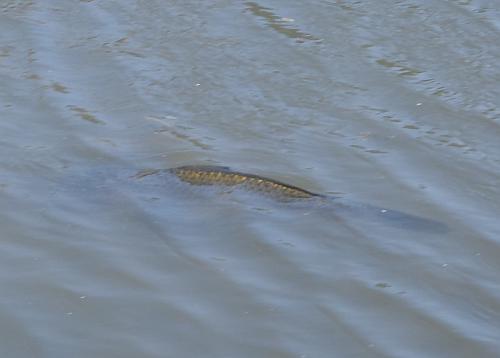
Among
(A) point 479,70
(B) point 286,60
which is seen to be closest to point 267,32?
(B) point 286,60

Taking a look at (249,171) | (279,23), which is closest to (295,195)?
(249,171)

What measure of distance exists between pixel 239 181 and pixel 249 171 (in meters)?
0.35

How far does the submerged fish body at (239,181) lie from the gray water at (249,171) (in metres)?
0.08

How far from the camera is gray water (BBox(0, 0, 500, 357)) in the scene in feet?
18.8

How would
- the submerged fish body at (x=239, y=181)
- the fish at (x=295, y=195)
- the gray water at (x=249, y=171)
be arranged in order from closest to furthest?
the gray water at (x=249, y=171) → the fish at (x=295, y=195) → the submerged fish body at (x=239, y=181)

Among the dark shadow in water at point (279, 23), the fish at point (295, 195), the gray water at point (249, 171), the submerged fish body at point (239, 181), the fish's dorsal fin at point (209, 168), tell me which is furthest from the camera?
the dark shadow in water at point (279, 23)

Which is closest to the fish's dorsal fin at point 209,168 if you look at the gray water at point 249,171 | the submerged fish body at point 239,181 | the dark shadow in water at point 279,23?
the submerged fish body at point 239,181

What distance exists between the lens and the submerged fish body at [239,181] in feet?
22.6

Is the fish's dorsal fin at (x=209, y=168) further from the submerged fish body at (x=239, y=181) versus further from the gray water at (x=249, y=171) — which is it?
the gray water at (x=249, y=171)

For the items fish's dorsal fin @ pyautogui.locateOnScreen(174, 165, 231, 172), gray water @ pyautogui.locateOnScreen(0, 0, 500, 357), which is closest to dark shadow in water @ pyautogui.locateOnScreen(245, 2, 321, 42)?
gray water @ pyautogui.locateOnScreen(0, 0, 500, 357)

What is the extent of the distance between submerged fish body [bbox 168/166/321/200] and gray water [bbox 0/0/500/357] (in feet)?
0.27

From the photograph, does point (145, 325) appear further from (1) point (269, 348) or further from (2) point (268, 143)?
(2) point (268, 143)

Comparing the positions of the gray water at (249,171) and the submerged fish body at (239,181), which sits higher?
the submerged fish body at (239,181)

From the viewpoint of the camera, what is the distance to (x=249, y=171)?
7.32 meters
